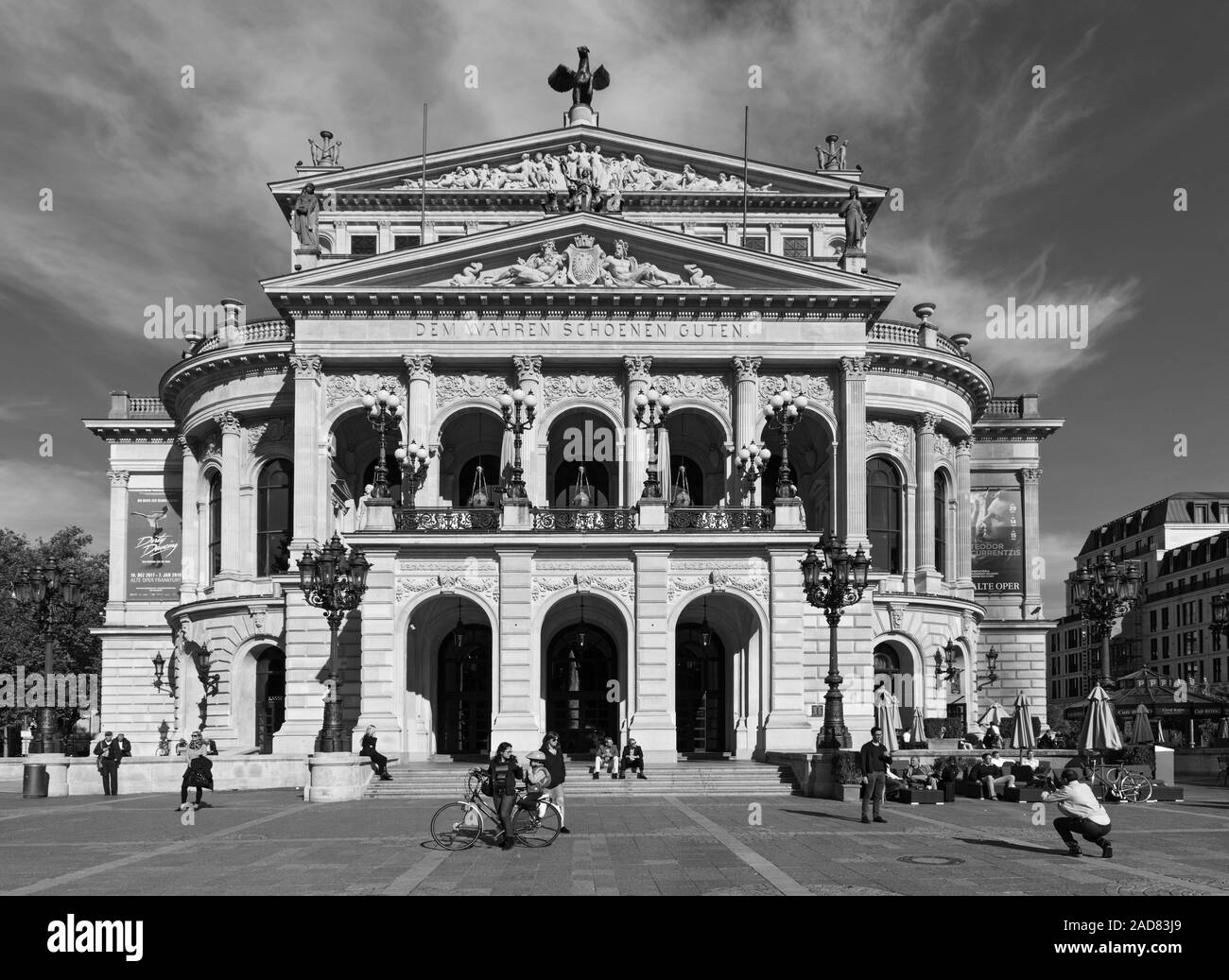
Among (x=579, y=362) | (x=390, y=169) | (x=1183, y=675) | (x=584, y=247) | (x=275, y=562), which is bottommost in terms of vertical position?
(x=1183, y=675)

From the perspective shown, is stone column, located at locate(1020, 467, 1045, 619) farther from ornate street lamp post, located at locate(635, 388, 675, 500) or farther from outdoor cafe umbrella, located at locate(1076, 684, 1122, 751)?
outdoor cafe umbrella, located at locate(1076, 684, 1122, 751)

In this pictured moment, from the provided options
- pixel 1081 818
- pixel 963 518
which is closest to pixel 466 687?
pixel 963 518

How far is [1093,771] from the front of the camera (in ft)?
96.8

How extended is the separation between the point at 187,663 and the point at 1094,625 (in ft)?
123

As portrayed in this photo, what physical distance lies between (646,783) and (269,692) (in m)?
24.6

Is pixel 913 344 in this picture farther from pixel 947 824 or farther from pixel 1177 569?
pixel 1177 569

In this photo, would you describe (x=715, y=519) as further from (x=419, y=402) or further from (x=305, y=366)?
(x=305, y=366)

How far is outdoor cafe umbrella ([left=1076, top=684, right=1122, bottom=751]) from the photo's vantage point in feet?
102

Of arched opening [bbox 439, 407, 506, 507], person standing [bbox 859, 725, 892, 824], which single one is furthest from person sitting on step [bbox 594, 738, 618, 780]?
arched opening [bbox 439, 407, 506, 507]

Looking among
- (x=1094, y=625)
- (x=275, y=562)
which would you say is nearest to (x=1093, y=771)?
(x=1094, y=625)

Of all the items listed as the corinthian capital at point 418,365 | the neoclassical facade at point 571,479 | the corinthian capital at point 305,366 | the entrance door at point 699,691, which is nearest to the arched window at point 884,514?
the neoclassical facade at point 571,479

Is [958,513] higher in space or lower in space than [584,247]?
lower

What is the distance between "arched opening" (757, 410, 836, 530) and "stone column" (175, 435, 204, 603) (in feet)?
81.6

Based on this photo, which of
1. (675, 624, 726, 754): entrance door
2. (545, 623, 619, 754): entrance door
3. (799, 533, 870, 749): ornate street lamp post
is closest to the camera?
(799, 533, 870, 749): ornate street lamp post
